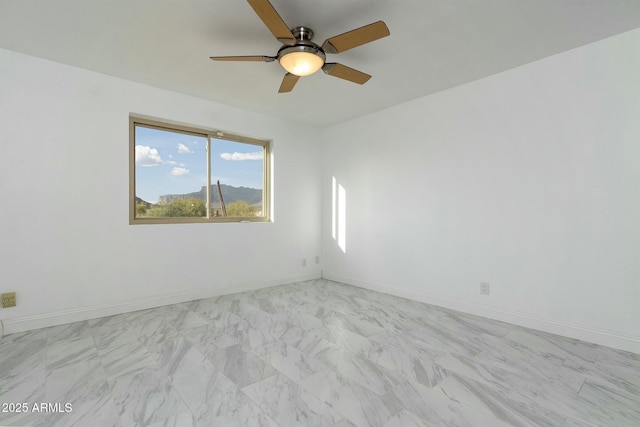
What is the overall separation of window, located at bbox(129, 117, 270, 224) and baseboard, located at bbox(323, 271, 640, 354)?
2241 mm

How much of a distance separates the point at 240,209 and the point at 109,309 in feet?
6.05

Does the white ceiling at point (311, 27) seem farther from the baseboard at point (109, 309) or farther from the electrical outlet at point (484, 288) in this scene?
the baseboard at point (109, 309)

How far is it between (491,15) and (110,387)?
345cm

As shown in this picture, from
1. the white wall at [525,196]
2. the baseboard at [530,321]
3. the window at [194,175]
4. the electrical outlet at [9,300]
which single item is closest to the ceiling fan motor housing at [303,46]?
the white wall at [525,196]

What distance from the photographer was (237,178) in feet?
13.9

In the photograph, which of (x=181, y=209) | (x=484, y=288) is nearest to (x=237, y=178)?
(x=181, y=209)

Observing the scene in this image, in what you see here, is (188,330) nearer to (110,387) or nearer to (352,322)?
(110,387)

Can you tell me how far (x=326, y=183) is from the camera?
4863 mm

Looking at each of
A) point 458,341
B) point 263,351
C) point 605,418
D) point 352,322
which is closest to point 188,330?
point 263,351

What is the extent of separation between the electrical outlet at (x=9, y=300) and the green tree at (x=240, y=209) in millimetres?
2158

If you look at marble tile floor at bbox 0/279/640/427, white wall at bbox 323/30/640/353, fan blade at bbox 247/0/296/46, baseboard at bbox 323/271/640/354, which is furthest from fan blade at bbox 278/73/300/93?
baseboard at bbox 323/271/640/354

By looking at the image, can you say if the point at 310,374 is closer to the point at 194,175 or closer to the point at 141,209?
the point at 141,209

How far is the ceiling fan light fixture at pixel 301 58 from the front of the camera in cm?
213

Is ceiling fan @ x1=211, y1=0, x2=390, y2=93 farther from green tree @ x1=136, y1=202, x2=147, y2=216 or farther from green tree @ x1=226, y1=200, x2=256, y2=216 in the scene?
green tree @ x1=226, y1=200, x2=256, y2=216
